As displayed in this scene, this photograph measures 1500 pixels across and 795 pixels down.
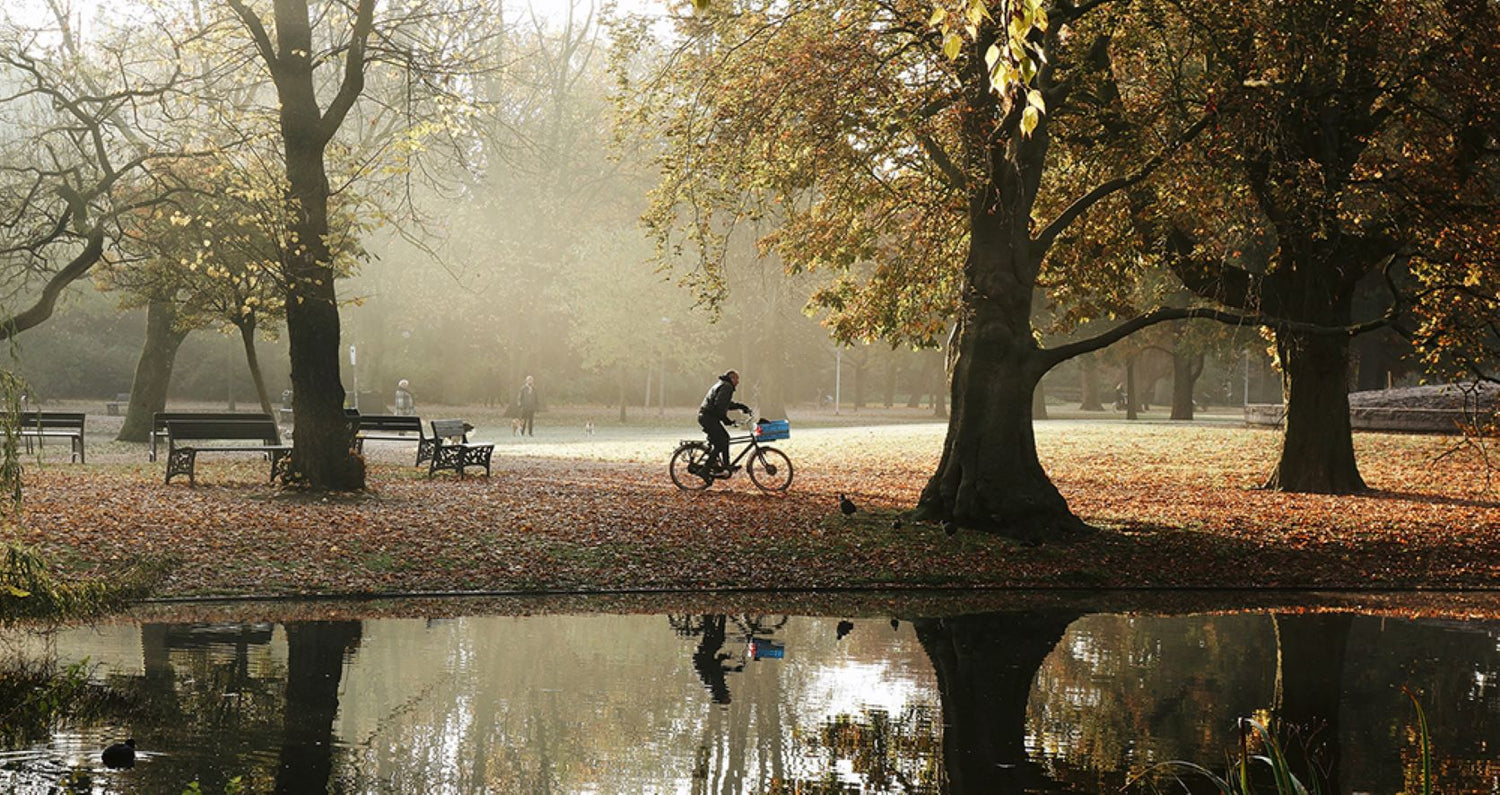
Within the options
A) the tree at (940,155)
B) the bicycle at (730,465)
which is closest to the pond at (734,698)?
the tree at (940,155)

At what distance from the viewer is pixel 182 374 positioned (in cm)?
5875

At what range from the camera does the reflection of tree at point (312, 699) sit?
22.8ft

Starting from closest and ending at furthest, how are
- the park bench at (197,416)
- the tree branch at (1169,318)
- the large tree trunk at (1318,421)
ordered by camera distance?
the tree branch at (1169,318) → the large tree trunk at (1318,421) → the park bench at (197,416)

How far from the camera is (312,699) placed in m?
8.69

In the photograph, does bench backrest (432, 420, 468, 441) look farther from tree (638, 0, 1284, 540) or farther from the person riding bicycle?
tree (638, 0, 1284, 540)

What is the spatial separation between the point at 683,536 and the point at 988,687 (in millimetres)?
7598

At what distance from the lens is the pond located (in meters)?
7.12

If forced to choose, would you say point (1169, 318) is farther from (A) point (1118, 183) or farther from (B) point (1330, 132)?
(B) point (1330, 132)

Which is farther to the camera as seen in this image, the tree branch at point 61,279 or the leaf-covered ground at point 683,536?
the tree branch at point 61,279

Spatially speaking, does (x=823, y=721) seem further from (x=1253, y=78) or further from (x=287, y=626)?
(x=1253, y=78)

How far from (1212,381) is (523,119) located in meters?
53.5

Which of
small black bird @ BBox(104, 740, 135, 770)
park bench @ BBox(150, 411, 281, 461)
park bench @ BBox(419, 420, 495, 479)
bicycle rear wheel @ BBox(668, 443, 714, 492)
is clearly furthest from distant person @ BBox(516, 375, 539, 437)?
small black bird @ BBox(104, 740, 135, 770)

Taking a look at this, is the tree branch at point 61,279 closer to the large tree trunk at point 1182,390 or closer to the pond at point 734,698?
the pond at point 734,698

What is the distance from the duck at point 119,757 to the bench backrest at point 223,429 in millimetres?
15717
